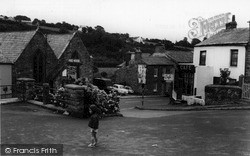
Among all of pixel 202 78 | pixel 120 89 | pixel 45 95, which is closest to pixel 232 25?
pixel 202 78

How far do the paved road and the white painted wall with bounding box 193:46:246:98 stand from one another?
1746cm

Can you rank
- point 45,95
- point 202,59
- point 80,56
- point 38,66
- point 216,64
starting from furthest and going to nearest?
1. point 80,56
2. point 202,59
3. point 38,66
4. point 216,64
5. point 45,95

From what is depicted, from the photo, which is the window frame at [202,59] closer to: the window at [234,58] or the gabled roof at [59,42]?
the window at [234,58]

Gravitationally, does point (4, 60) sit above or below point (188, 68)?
above

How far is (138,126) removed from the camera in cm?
1381

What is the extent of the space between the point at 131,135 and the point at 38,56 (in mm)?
26100

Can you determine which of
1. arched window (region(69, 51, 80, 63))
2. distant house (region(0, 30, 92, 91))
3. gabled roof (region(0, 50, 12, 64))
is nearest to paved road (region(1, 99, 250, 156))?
gabled roof (region(0, 50, 12, 64))

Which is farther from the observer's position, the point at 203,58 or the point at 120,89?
the point at 120,89

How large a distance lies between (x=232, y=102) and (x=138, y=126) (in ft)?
43.5

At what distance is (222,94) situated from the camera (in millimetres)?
26703

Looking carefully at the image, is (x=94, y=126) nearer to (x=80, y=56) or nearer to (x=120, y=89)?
(x=80, y=56)

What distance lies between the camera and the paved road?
9500 millimetres

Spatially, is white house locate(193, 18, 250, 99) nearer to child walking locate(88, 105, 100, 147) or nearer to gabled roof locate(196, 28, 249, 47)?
gabled roof locate(196, 28, 249, 47)

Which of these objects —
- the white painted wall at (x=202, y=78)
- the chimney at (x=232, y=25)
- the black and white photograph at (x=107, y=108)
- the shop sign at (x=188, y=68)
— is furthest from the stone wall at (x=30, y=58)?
the chimney at (x=232, y=25)
